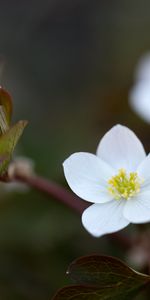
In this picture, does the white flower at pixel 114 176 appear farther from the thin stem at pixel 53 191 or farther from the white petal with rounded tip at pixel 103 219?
the thin stem at pixel 53 191

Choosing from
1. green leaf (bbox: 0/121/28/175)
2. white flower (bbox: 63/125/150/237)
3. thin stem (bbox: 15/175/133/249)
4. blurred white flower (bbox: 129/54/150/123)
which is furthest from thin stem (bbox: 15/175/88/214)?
blurred white flower (bbox: 129/54/150/123)

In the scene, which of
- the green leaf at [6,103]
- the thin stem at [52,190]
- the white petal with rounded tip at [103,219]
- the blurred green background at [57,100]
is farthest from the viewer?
the blurred green background at [57,100]

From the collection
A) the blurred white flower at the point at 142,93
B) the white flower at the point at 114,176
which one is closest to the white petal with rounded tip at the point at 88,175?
the white flower at the point at 114,176

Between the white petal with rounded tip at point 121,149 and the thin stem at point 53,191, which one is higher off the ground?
the white petal with rounded tip at point 121,149

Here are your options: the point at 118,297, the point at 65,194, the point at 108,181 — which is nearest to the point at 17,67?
the point at 65,194

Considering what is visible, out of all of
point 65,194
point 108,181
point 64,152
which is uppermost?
point 108,181

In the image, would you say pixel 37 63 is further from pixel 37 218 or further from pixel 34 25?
pixel 37 218

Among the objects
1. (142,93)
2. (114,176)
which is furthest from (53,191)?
(142,93)

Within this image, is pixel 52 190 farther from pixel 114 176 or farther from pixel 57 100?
pixel 57 100
